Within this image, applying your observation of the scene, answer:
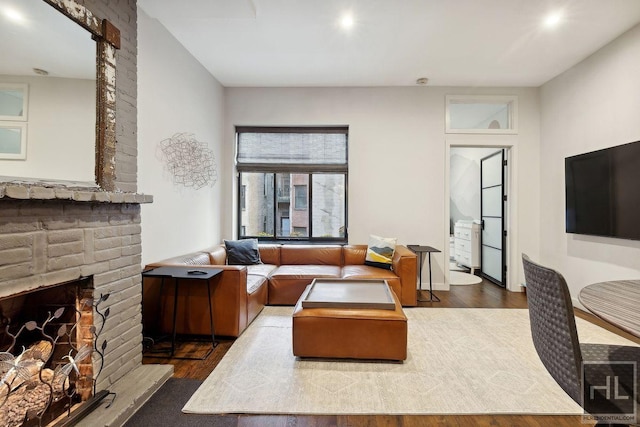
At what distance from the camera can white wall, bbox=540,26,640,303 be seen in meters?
3.04

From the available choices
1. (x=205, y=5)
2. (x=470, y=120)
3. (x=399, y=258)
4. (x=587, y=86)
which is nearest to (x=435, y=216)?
(x=399, y=258)

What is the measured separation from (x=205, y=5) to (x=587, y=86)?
A: 171 inches

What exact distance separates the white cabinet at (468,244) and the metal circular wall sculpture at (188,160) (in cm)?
482

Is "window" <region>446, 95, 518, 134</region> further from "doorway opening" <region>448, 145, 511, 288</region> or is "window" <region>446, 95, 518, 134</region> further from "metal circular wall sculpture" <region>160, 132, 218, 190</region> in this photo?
"metal circular wall sculpture" <region>160, 132, 218, 190</region>

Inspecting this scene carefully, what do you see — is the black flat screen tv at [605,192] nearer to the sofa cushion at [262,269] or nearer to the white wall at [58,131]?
the sofa cushion at [262,269]

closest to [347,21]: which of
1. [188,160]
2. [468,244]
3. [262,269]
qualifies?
[188,160]

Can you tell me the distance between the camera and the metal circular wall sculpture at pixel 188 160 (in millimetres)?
3129

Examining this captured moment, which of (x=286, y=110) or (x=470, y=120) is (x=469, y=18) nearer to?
(x=470, y=120)

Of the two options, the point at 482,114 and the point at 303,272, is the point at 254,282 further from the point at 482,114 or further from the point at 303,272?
the point at 482,114

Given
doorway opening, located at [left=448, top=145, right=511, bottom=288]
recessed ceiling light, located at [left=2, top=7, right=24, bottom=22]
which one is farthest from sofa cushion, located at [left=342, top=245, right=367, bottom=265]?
recessed ceiling light, located at [left=2, top=7, right=24, bottom=22]

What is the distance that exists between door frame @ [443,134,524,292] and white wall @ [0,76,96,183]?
4249mm

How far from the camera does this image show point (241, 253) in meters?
4.00

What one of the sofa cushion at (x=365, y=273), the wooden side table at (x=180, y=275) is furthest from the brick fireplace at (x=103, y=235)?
the sofa cushion at (x=365, y=273)

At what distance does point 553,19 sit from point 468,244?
3954 mm
